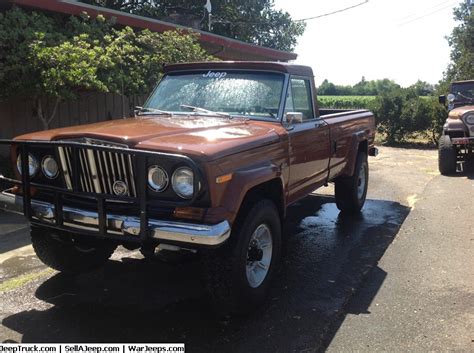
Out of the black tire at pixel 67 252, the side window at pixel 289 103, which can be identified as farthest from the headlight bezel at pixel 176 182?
the side window at pixel 289 103

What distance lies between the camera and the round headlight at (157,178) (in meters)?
3.33

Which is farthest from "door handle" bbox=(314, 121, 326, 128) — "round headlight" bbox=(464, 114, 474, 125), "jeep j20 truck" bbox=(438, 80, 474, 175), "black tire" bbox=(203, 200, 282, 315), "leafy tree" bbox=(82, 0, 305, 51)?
→ "leafy tree" bbox=(82, 0, 305, 51)

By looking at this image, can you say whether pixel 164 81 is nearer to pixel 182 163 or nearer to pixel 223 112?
pixel 223 112

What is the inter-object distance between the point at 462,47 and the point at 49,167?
1314 inches

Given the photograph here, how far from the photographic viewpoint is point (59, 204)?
361 cm

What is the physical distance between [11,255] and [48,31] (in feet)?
14.5

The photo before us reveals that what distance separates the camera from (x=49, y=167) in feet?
12.5

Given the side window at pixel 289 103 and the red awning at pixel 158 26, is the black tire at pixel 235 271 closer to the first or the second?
the side window at pixel 289 103

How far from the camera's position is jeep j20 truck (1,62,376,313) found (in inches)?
128

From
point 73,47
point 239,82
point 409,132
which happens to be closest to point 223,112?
point 239,82

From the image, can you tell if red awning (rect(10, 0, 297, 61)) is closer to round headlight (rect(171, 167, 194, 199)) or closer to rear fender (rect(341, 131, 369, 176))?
rear fender (rect(341, 131, 369, 176))

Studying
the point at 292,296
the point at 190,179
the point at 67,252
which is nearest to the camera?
the point at 190,179

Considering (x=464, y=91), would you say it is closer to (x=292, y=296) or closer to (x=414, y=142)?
(x=414, y=142)

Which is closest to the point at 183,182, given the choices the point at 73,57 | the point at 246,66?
the point at 246,66
